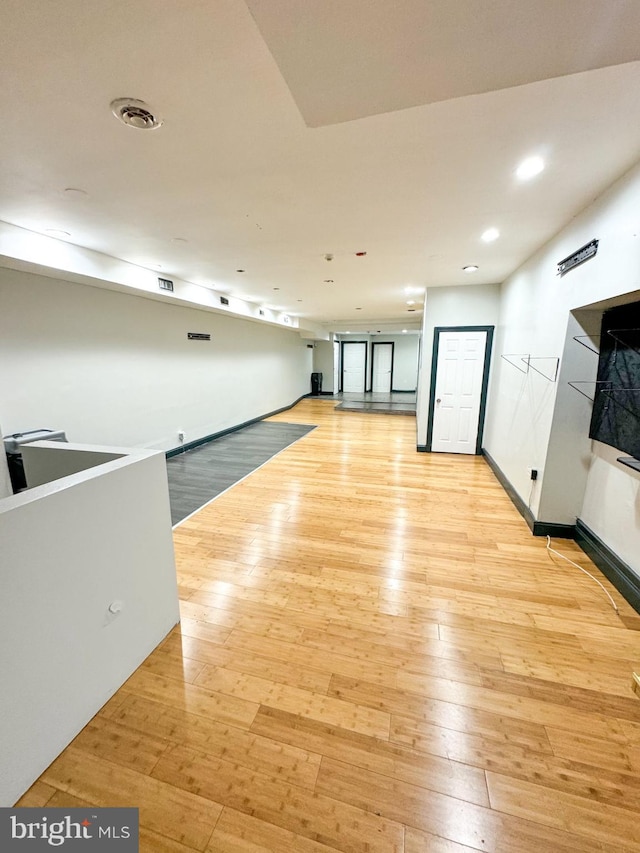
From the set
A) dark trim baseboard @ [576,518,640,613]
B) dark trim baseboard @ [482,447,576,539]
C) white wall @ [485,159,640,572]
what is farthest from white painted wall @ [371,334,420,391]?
dark trim baseboard @ [576,518,640,613]

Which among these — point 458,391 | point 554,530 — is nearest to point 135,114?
point 554,530

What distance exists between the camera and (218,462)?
486cm

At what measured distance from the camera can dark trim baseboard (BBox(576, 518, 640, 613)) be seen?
2062 mm

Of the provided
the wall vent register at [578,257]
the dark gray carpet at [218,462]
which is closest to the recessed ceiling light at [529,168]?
the wall vent register at [578,257]

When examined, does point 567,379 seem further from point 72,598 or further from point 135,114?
point 72,598

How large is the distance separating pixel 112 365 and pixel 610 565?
534 centimetres

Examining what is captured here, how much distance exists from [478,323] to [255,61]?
466 cm

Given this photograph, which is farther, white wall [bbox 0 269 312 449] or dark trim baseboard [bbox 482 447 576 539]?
white wall [bbox 0 269 312 449]

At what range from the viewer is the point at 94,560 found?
1.40 m

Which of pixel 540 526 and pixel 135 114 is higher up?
pixel 135 114

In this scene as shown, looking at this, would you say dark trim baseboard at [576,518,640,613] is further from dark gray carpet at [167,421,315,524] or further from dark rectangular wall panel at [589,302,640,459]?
dark gray carpet at [167,421,315,524]

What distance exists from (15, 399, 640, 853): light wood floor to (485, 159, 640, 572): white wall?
45 centimetres

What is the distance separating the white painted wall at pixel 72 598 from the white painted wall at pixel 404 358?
1182 centimetres

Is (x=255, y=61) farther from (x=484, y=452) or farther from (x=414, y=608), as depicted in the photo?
(x=484, y=452)
